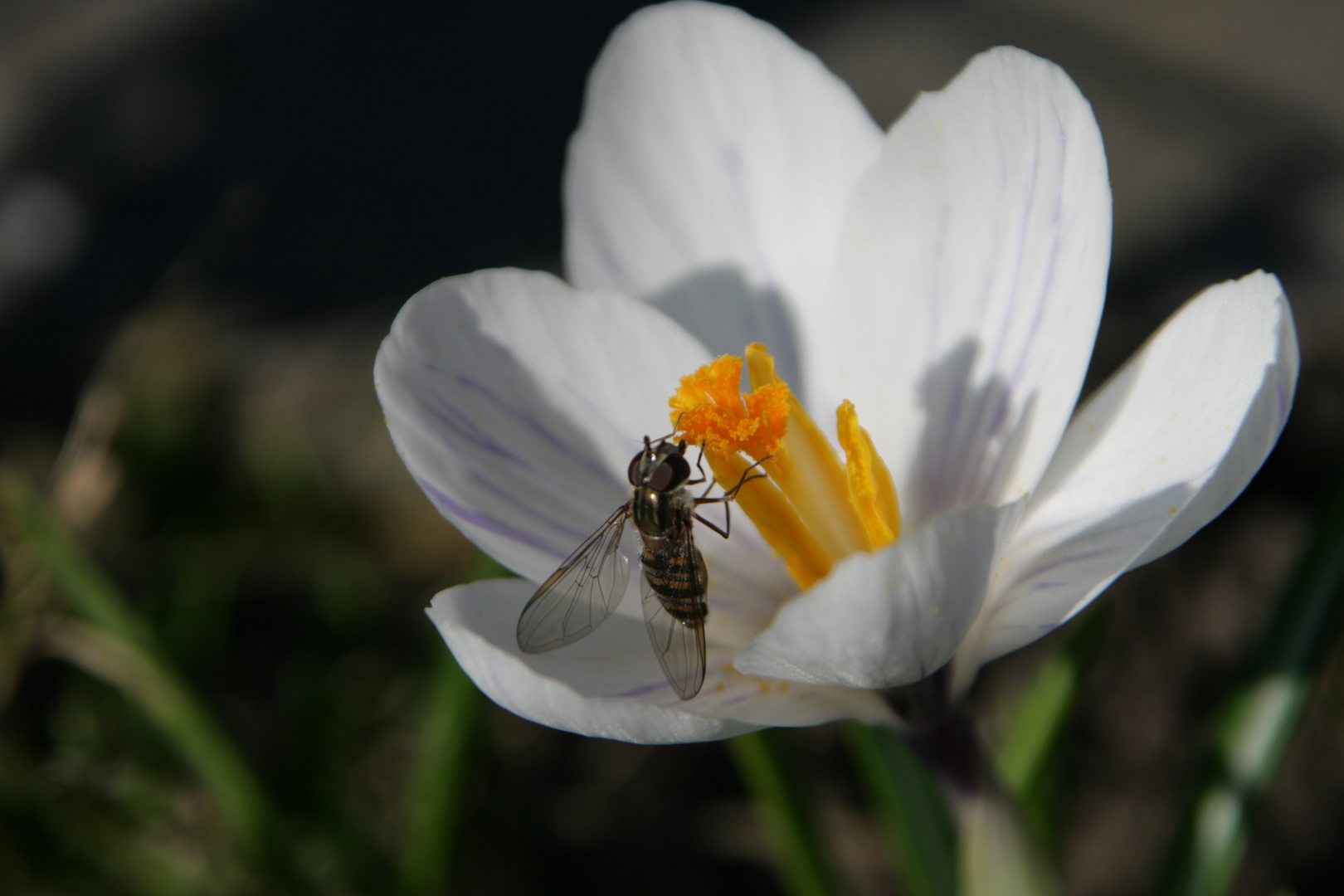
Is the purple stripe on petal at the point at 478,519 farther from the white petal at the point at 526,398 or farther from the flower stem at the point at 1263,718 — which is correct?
the flower stem at the point at 1263,718

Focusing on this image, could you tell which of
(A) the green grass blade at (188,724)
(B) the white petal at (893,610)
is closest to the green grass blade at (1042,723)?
(B) the white petal at (893,610)

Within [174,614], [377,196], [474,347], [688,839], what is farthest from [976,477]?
[377,196]

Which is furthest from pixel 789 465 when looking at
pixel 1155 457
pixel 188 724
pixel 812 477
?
pixel 188 724

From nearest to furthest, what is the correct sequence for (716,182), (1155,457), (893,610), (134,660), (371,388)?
1. (893,610)
2. (1155,457)
3. (716,182)
4. (134,660)
5. (371,388)

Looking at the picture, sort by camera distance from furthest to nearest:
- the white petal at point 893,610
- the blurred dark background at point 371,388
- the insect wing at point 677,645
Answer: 1. the blurred dark background at point 371,388
2. the insect wing at point 677,645
3. the white petal at point 893,610

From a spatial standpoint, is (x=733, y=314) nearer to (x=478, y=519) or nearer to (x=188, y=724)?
(x=478, y=519)

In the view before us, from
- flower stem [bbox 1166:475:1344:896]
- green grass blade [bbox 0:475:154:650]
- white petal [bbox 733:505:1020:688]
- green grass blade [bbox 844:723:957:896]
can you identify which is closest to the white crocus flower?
white petal [bbox 733:505:1020:688]

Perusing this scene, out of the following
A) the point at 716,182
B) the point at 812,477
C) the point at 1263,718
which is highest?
the point at 716,182

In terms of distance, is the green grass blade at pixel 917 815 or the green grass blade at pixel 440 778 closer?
the green grass blade at pixel 917 815
